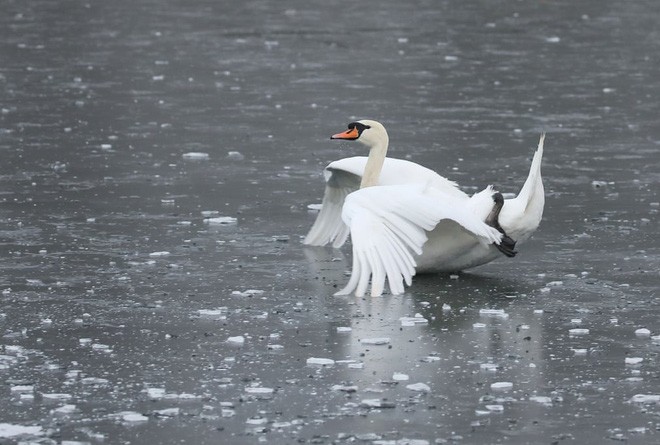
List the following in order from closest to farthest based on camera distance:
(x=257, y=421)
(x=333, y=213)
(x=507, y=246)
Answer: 1. (x=257, y=421)
2. (x=507, y=246)
3. (x=333, y=213)

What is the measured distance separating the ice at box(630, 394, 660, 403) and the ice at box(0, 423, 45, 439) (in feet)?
9.73

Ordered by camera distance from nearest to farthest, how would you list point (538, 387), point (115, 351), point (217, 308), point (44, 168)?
point (538, 387)
point (115, 351)
point (217, 308)
point (44, 168)

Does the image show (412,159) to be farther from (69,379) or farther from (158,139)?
(69,379)

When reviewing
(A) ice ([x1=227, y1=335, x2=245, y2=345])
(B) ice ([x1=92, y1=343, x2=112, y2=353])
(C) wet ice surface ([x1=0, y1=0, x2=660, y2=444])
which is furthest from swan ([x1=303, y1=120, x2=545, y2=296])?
(B) ice ([x1=92, y1=343, x2=112, y2=353])

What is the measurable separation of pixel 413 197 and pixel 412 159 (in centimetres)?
480

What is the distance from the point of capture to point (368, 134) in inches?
442

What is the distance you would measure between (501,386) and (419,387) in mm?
431

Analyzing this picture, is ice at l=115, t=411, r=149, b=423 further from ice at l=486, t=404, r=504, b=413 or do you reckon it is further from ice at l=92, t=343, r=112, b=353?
ice at l=486, t=404, r=504, b=413

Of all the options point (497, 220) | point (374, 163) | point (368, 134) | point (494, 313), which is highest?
point (368, 134)

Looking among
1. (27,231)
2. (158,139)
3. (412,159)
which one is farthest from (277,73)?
(27,231)

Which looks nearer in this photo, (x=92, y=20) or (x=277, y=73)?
(x=277, y=73)

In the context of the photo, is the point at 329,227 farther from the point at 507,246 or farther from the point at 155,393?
the point at 155,393

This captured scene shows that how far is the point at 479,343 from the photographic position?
8.76m

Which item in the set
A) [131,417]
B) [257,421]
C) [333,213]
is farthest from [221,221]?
[257,421]
